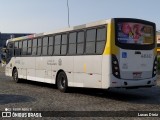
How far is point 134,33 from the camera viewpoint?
13219 mm

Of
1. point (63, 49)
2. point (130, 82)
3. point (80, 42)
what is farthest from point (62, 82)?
point (130, 82)

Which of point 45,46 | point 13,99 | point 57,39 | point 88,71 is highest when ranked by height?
point 57,39

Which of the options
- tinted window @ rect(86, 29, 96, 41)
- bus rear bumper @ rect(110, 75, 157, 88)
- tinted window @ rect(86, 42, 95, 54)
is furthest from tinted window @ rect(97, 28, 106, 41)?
bus rear bumper @ rect(110, 75, 157, 88)

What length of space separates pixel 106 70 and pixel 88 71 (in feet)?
4.38

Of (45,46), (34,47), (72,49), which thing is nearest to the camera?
(72,49)

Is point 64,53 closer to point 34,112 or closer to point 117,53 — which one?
point 117,53

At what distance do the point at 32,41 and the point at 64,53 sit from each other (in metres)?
4.17

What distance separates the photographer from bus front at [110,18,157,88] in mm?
12570

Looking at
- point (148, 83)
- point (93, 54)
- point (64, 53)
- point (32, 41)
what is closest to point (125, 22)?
point (93, 54)

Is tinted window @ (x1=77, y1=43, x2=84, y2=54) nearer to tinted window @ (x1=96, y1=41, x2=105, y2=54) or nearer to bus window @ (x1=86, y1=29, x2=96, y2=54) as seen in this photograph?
bus window @ (x1=86, y1=29, x2=96, y2=54)

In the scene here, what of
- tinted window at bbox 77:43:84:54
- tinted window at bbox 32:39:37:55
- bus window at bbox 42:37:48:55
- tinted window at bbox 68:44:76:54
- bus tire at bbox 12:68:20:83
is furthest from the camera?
bus tire at bbox 12:68:20:83

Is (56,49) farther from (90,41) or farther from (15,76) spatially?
(15,76)

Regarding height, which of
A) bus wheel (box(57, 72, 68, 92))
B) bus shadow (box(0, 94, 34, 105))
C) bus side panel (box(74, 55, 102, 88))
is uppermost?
bus side panel (box(74, 55, 102, 88))

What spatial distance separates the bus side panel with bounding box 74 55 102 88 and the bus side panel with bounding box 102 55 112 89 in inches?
8.8
